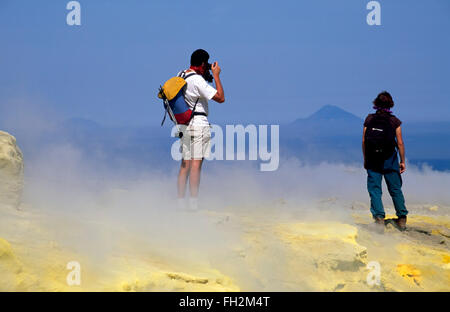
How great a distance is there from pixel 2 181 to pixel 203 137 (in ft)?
8.10

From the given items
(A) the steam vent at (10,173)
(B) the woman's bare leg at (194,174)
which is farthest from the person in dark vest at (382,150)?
(A) the steam vent at (10,173)

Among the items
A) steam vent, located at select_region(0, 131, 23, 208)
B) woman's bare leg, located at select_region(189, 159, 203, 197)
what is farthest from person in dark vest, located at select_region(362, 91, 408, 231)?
steam vent, located at select_region(0, 131, 23, 208)

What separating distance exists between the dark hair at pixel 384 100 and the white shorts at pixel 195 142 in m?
2.69

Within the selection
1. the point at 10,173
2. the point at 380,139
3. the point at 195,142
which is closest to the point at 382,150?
the point at 380,139

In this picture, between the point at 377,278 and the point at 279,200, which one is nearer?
the point at 377,278

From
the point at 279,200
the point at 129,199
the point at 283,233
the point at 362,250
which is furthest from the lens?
the point at 279,200

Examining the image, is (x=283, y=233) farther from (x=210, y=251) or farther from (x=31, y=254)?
(x=31, y=254)

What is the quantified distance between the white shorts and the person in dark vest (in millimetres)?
2568

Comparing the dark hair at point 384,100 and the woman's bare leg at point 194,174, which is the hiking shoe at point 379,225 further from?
the woman's bare leg at point 194,174

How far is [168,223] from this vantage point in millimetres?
6027

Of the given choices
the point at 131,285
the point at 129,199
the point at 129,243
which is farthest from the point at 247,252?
the point at 129,199

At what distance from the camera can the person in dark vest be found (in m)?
7.54

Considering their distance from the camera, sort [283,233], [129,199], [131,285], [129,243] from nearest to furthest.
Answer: [131,285] → [129,243] → [283,233] → [129,199]

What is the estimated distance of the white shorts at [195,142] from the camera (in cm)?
658
